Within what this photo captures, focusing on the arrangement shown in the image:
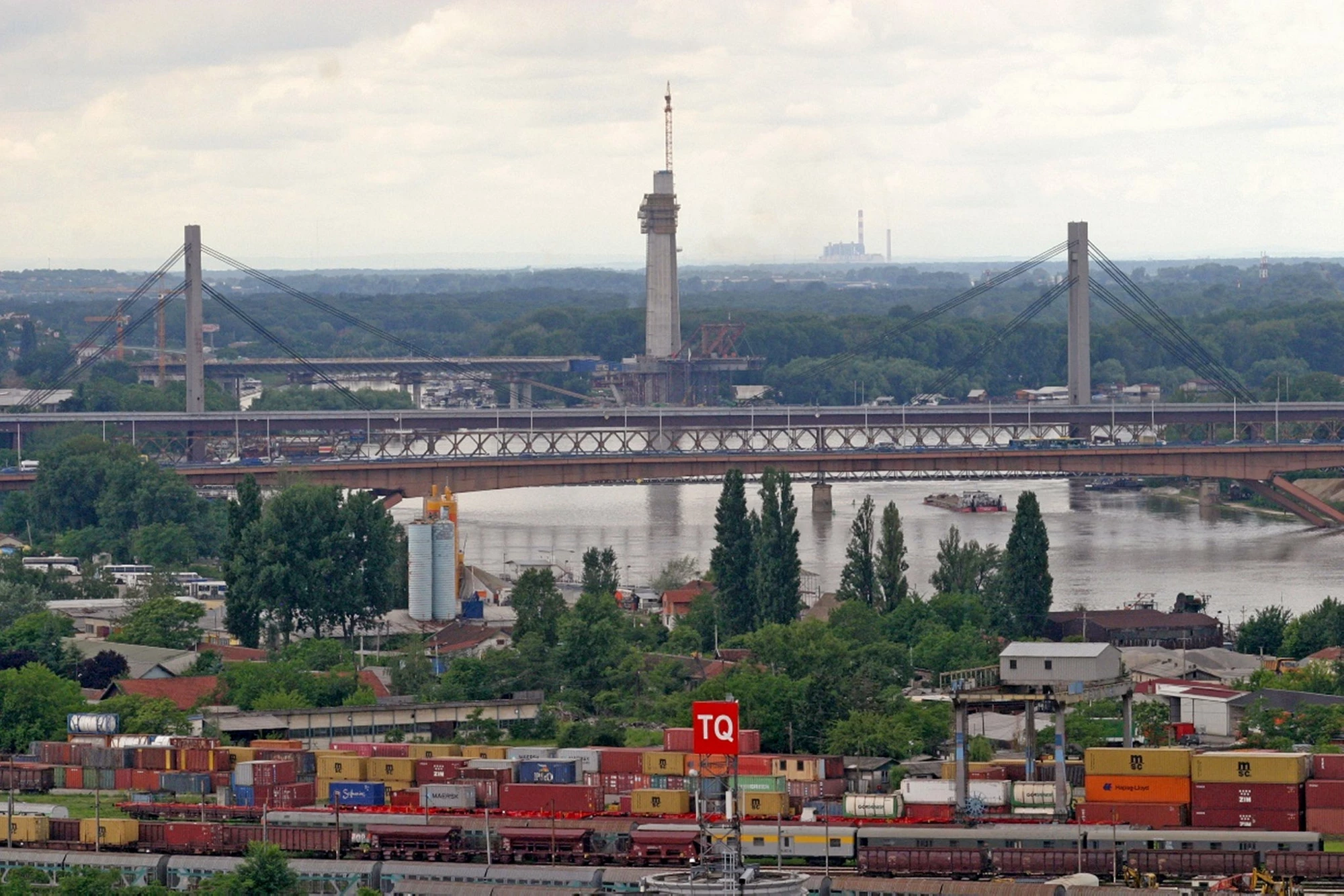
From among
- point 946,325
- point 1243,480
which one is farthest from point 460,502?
point 946,325

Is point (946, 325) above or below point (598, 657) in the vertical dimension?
above

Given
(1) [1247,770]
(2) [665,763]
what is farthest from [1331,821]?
(2) [665,763]

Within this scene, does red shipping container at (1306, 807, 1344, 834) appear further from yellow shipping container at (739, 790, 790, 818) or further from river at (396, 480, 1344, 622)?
river at (396, 480, 1344, 622)

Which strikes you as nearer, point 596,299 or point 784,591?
point 784,591

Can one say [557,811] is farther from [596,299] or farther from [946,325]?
[596,299]

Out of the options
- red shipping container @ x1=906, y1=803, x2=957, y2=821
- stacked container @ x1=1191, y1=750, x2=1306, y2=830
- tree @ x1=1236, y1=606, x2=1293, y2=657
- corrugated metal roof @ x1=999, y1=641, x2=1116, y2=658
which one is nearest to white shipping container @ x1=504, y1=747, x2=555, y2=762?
red shipping container @ x1=906, y1=803, x2=957, y2=821

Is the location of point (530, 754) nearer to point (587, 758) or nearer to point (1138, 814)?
point (587, 758)
